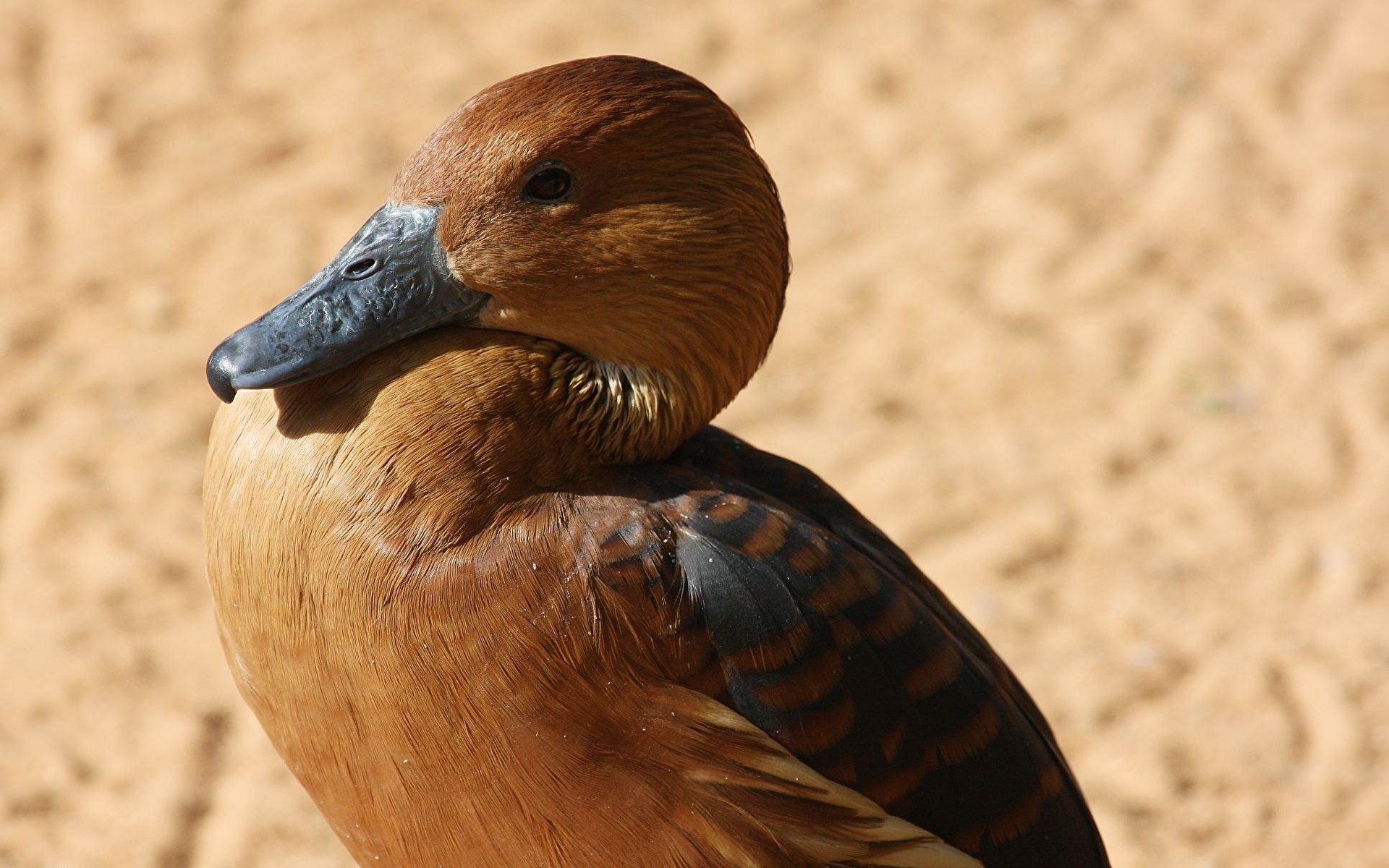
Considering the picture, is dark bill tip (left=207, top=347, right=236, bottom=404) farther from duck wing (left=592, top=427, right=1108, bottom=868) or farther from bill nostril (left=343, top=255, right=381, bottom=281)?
duck wing (left=592, top=427, right=1108, bottom=868)

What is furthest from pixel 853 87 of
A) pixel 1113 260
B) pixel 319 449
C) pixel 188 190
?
pixel 319 449

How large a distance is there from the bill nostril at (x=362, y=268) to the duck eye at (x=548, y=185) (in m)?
0.23

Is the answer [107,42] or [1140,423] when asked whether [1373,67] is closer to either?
[1140,423]

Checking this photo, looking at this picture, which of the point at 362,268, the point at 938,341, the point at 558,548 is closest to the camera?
the point at 558,548

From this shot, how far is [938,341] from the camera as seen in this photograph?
15.9ft

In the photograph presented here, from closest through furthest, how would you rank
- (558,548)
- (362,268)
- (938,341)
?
(558,548), (362,268), (938,341)

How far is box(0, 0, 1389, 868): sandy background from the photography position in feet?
11.6

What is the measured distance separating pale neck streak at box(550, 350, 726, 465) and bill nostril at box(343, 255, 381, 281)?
286 millimetres

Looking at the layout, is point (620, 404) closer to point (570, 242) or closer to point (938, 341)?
point (570, 242)

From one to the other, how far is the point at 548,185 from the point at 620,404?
328mm

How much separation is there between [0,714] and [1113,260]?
382cm

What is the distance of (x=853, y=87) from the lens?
19.4ft

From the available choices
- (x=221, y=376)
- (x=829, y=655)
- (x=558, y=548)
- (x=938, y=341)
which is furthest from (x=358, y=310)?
(x=938, y=341)

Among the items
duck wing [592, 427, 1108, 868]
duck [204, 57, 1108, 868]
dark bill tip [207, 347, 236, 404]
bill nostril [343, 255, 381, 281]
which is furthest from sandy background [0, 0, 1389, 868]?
bill nostril [343, 255, 381, 281]
